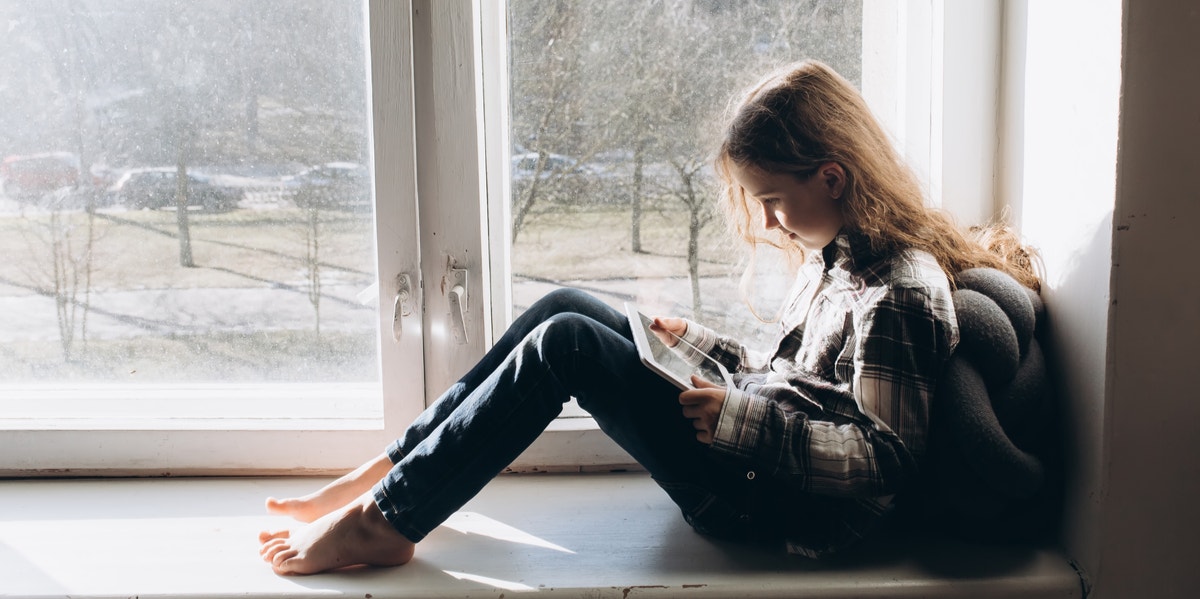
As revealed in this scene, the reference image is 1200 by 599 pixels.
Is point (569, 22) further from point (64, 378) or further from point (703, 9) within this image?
point (64, 378)

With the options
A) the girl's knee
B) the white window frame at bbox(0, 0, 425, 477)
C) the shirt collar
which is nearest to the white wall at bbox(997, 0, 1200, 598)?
the shirt collar

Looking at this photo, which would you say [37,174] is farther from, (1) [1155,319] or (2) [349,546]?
(1) [1155,319]

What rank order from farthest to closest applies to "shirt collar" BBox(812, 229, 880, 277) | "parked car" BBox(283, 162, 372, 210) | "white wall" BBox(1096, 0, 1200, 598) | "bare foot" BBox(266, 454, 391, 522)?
"parked car" BBox(283, 162, 372, 210)
"bare foot" BBox(266, 454, 391, 522)
"shirt collar" BBox(812, 229, 880, 277)
"white wall" BBox(1096, 0, 1200, 598)

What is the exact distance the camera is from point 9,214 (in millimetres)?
1392

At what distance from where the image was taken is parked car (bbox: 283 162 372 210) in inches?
53.4

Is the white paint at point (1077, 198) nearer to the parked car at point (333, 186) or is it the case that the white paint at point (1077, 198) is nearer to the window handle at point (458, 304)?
the window handle at point (458, 304)

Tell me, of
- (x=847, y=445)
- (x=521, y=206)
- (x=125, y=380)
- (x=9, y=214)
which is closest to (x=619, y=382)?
(x=847, y=445)

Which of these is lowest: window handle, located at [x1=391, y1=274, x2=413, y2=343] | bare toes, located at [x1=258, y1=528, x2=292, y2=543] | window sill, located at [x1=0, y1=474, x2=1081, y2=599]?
window sill, located at [x1=0, y1=474, x2=1081, y2=599]

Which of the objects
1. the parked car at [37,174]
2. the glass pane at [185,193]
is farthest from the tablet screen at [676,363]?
the parked car at [37,174]

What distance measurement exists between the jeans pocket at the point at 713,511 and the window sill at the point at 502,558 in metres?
0.02

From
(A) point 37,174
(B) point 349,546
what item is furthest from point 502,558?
(A) point 37,174

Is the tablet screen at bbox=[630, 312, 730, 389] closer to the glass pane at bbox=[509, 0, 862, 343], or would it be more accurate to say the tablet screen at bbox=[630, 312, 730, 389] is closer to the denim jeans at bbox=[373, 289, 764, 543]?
the denim jeans at bbox=[373, 289, 764, 543]

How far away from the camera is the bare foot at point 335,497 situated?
4.12 feet

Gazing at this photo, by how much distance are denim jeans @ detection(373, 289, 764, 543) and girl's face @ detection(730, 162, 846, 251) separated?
0.25 meters
